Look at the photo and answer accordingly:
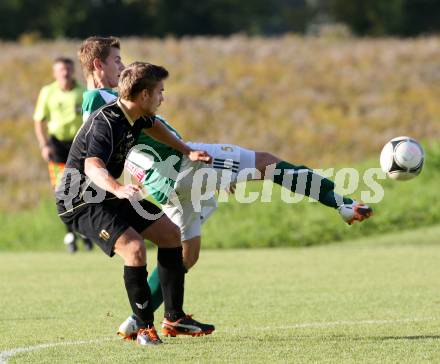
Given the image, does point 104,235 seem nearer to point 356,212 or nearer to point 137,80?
point 137,80

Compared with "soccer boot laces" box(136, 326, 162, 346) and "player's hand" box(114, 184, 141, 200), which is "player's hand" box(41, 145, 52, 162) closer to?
"soccer boot laces" box(136, 326, 162, 346)

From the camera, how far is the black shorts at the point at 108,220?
265 inches

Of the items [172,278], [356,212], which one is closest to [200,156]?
[172,278]

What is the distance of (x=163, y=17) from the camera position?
50125mm

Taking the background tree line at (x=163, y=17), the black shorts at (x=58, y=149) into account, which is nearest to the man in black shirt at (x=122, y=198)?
the black shorts at (x=58, y=149)

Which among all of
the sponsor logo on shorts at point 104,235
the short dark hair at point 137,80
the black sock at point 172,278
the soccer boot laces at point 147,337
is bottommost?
the soccer boot laces at point 147,337

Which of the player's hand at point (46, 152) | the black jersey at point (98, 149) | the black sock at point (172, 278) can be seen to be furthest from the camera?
the player's hand at point (46, 152)

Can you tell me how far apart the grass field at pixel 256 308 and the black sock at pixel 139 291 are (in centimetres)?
21

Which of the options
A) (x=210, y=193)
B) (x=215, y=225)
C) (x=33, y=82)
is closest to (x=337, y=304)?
Result: (x=210, y=193)

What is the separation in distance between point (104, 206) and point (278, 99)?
85.5ft

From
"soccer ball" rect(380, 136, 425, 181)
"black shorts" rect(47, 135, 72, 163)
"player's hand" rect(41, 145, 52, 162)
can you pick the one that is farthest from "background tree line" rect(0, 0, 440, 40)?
"soccer ball" rect(380, 136, 425, 181)

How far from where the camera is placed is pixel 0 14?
4859cm

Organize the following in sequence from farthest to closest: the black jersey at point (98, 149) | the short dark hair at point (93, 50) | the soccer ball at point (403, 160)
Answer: the soccer ball at point (403, 160)
the short dark hair at point (93, 50)
the black jersey at point (98, 149)

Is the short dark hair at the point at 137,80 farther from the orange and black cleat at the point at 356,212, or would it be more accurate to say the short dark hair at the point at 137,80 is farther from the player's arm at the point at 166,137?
the orange and black cleat at the point at 356,212
